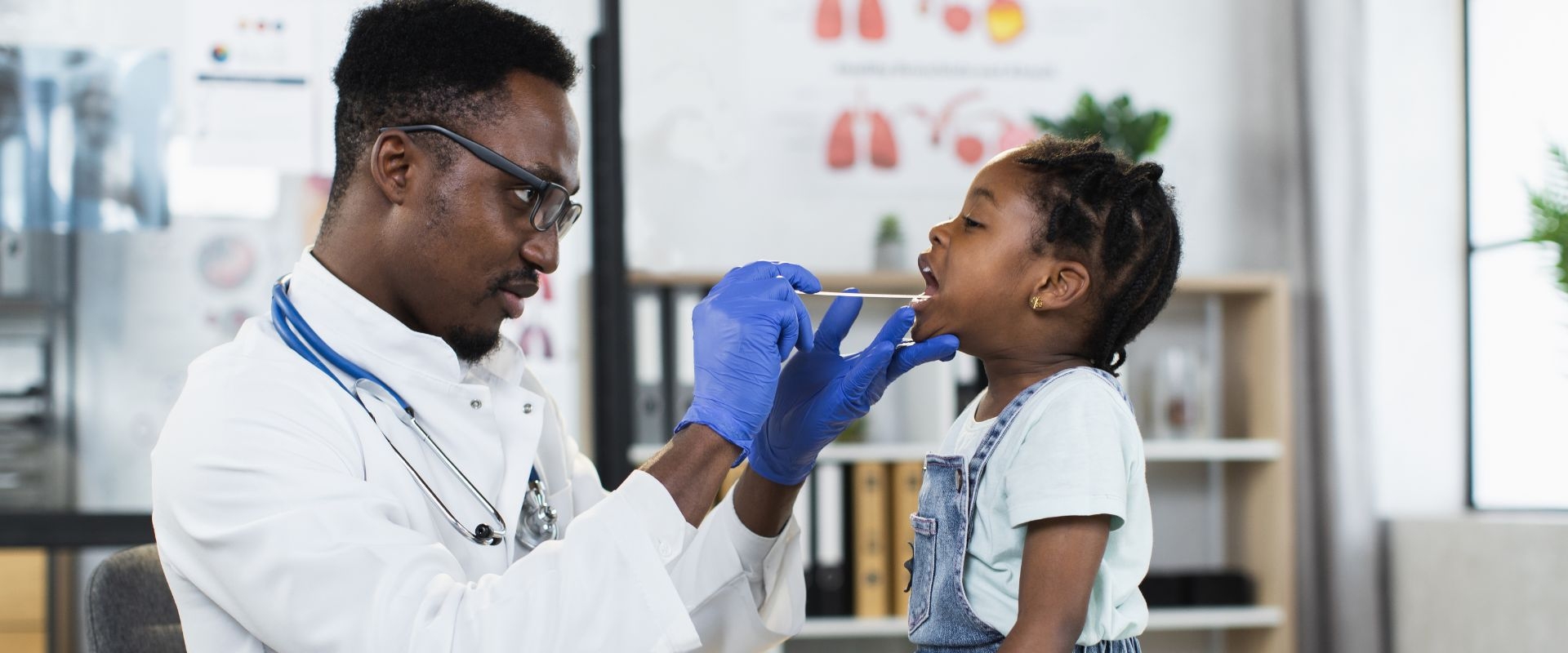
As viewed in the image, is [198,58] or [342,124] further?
[198,58]

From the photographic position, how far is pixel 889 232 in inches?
121

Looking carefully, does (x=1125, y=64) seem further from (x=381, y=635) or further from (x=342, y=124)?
(x=381, y=635)

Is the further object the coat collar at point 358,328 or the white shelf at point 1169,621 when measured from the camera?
the white shelf at point 1169,621

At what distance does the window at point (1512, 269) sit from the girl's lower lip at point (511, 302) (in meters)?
2.39

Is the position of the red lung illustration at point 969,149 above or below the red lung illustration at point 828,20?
below

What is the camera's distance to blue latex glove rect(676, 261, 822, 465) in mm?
1200

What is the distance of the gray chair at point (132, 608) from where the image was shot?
120cm

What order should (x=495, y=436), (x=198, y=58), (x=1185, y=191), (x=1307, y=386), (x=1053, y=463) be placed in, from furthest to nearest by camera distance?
(x=1185, y=191)
(x=1307, y=386)
(x=198, y=58)
(x=495, y=436)
(x=1053, y=463)

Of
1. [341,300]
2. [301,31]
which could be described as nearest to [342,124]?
[341,300]

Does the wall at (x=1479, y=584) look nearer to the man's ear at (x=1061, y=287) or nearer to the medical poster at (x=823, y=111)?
the medical poster at (x=823, y=111)

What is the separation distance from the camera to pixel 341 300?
4.12 ft

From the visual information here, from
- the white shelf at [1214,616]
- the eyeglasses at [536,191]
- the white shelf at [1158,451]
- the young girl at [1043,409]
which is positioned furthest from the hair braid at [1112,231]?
the white shelf at [1214,616]

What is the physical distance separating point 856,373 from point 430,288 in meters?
0.44

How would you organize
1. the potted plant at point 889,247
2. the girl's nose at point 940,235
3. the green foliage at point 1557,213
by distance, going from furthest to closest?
the potted plant at point 889,247 → the green foliage at point 1557,213 → the girl's nose at point 940,235
